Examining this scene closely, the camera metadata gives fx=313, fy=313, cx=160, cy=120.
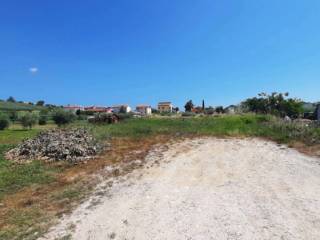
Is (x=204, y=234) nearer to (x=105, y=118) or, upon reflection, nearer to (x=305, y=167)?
(x=305, y=167)

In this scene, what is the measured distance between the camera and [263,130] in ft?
52.7

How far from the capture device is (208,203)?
6199 millimetres

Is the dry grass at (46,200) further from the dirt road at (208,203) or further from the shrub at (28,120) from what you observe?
the shrub at (28,120)

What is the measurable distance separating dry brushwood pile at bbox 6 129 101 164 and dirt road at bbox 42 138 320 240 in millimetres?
2738

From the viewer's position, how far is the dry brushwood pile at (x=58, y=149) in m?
10.8

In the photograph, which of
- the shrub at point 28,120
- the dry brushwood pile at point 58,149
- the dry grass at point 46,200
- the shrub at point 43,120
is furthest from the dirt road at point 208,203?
the shrub at point 43,120

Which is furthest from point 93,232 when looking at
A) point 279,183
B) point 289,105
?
point 289,105

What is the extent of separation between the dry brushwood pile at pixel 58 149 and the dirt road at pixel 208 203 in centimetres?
274

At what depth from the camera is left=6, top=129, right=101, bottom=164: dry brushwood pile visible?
10.8m

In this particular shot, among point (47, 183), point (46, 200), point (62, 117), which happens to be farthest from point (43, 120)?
point (46, 200)

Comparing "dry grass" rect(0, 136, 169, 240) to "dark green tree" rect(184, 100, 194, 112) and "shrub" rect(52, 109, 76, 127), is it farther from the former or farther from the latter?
"dark green tree" rect(184, 100, 194, 112)

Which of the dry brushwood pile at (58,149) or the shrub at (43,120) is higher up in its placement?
the shrub at (43,120)

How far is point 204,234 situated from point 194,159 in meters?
5.48

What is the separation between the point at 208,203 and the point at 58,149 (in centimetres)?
667
